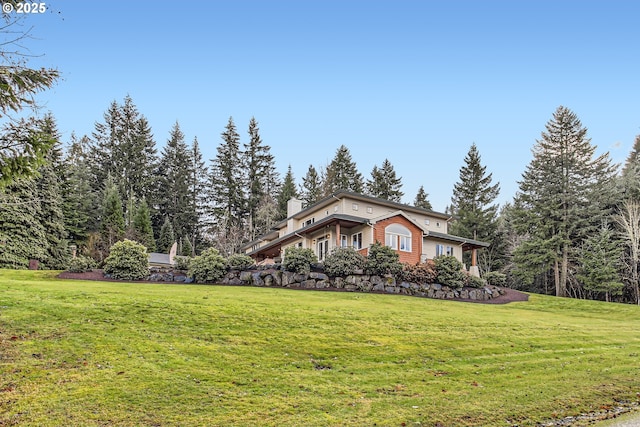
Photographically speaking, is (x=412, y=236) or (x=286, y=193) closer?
(x=412, y=236)

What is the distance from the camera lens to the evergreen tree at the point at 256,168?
55.8m

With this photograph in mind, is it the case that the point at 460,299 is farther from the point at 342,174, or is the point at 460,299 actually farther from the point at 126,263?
the point at 342,174

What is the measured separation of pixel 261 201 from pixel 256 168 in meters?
5.21

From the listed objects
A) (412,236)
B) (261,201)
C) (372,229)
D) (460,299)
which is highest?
(261,201)

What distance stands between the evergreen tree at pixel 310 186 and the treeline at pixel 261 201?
16 cm

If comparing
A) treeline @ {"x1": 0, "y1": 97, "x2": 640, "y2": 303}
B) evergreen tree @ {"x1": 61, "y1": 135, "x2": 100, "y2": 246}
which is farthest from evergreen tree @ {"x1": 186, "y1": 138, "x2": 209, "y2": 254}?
evergreen tree @ {"x1": 61, "y1": 135, "x2": 100, "y2": 246}

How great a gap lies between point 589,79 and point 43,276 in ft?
96.3

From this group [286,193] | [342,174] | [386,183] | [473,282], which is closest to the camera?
[473,282]

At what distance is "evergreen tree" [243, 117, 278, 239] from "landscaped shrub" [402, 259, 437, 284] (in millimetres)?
33543

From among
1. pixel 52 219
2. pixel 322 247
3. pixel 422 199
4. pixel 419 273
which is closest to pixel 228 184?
pixel 52 219

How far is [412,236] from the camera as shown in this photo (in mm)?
27641

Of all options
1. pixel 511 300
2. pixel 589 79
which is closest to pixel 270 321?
pixel 511 300

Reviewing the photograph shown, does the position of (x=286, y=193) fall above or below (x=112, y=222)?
above

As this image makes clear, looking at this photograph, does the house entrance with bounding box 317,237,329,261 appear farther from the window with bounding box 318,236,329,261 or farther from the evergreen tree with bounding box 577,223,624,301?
the evergreen tree with bounding box 577,223,624,301
